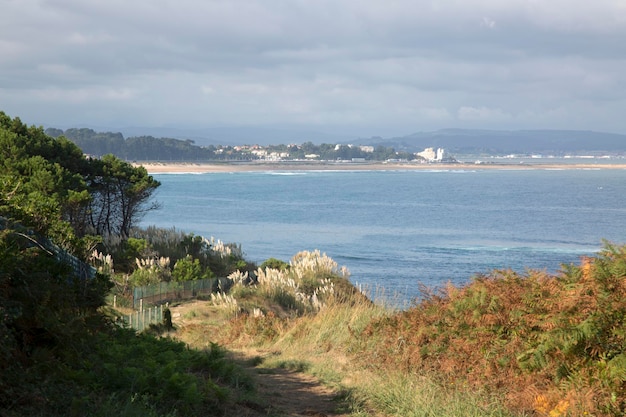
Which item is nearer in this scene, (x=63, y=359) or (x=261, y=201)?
(x=63, y=359)

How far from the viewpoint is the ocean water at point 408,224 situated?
43.3 meters

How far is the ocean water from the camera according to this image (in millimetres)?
43344

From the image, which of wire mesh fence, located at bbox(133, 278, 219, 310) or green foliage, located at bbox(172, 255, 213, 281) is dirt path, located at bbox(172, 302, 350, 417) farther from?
green foliage, located at bbox(172, 255, 213, 281)

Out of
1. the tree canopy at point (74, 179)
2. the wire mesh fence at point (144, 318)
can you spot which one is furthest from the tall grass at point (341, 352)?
the tree canopy at point (74, 179)

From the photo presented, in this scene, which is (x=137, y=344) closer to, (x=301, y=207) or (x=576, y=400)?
(x=576, y=400)

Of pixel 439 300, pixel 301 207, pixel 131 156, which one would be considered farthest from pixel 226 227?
pixel 131 156

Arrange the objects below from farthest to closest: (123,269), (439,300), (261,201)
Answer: (261,201) → (123,269) → (439,300)

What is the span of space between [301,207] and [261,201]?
32.7 ft

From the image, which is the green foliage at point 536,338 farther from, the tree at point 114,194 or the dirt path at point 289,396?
the tree at point 114,194

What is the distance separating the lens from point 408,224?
69.8 m

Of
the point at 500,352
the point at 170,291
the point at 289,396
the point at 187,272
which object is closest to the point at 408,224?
the point at 187,272

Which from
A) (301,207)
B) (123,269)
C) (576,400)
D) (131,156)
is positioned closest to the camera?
(576,400)

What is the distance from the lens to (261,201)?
97125 millimetres

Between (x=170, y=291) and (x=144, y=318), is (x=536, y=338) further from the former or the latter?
(x=170, y=291)
